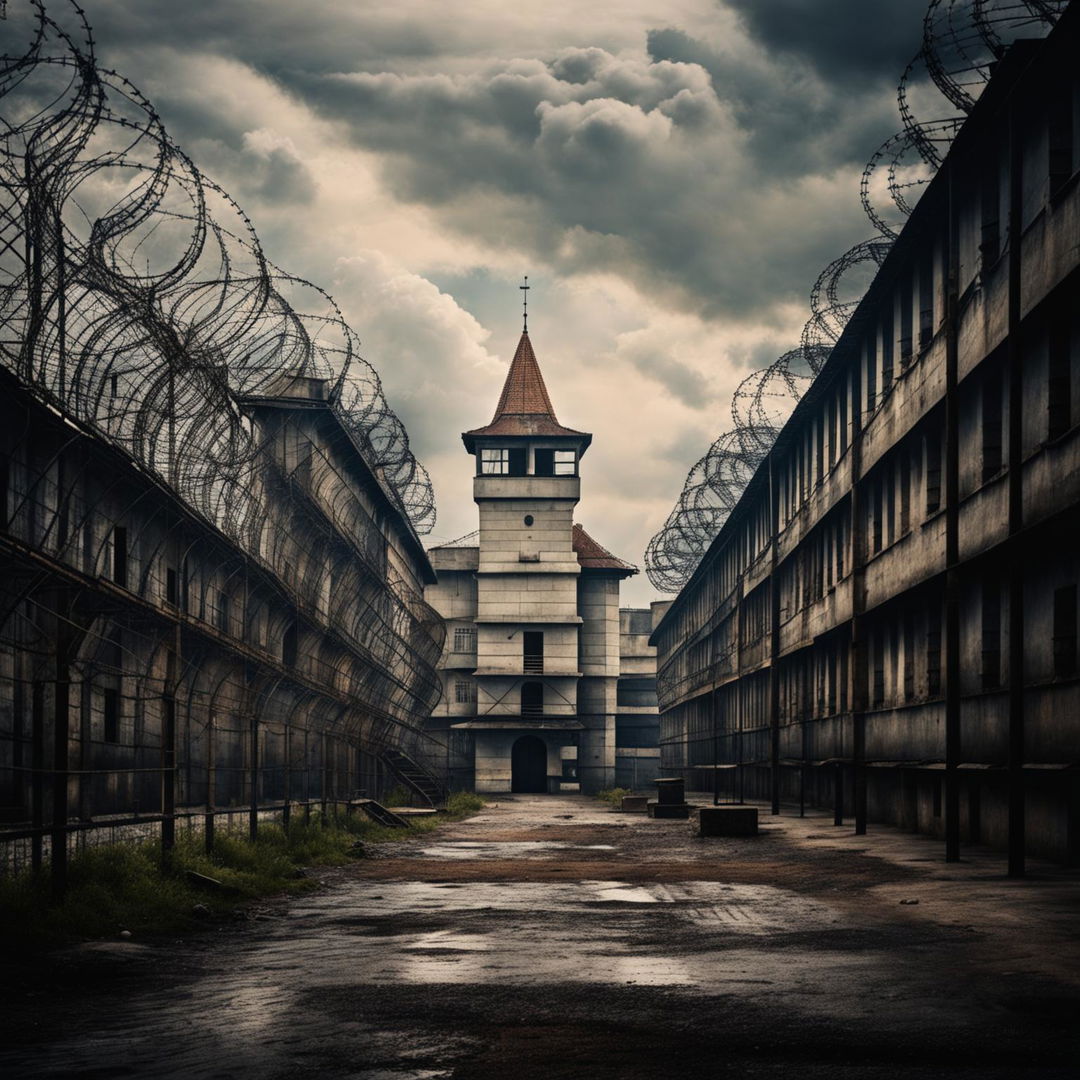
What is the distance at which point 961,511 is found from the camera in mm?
22938

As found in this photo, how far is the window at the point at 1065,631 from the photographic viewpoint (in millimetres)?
18547

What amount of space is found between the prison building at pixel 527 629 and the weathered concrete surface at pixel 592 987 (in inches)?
1949

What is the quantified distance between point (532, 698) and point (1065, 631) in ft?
165

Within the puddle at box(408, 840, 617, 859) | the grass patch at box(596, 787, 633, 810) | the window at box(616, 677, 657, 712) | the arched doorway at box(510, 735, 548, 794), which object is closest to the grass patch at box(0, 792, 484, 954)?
the puddle at box(408, 840, 617, 859)

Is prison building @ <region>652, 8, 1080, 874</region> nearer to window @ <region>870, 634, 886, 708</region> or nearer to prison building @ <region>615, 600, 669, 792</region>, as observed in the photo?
window @ <region>870, 634, 886, 708</region>

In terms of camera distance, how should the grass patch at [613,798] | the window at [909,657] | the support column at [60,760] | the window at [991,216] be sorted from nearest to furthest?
1. the support column at [60,760]
2. the window at [991,216]
3. the window at [909,657]
4. the grass patch at [613,798]

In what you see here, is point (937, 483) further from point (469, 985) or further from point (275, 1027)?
point (275, 1027)

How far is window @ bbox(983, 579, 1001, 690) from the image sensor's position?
72.3 feet

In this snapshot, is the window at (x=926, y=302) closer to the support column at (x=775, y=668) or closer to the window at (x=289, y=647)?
the support column at (x=775, y=668)

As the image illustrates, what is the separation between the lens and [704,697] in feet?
210

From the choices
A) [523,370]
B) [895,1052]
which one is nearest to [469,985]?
[895,1052]

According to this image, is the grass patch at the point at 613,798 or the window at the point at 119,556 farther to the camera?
the grass patch at the point at 613,798

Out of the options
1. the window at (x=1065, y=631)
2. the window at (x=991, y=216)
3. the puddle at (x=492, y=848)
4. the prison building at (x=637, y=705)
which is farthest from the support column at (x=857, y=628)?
the prison building at (x=637, y=705)

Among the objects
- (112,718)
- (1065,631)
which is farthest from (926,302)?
(112,718)
